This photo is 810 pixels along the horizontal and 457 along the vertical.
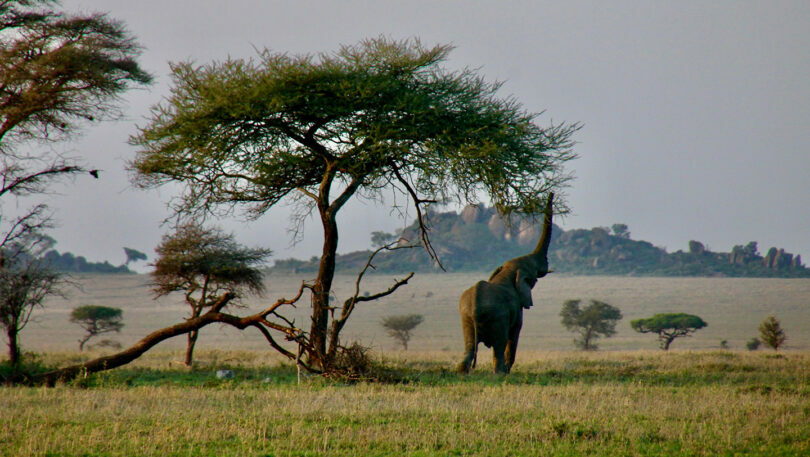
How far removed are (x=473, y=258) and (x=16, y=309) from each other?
10269 centimetres

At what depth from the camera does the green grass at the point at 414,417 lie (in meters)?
7.86

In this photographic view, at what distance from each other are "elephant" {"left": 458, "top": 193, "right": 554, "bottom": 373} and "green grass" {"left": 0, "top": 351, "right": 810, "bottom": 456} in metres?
0.87

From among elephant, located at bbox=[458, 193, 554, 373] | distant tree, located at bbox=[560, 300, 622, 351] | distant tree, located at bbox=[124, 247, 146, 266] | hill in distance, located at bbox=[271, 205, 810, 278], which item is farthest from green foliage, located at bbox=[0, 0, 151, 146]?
distant tree, located at bbox=[124, 247, 146, 266]

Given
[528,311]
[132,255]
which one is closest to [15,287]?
[528,311]

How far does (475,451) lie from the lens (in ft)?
25.2

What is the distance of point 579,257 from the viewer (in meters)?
124

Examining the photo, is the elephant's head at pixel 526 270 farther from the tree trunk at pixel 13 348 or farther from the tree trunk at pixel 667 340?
the tree trunk at pixel 667 340

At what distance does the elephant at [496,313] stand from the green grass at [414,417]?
0.87 metres

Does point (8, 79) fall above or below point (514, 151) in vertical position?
above

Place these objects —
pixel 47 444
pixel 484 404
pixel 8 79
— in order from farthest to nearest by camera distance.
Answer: pixel 8 79, pixel 484 404, pixel 47 444

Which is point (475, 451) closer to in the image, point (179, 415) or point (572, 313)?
point (179, 415)

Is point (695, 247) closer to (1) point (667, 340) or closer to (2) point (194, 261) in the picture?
(1) point (667, 340)

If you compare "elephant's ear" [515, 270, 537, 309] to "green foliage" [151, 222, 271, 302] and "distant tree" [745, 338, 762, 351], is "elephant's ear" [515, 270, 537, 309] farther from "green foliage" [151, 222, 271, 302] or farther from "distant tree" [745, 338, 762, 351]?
"distant tree" [745, 338, 762, 351]

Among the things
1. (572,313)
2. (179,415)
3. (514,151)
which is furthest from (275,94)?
(572,313)
